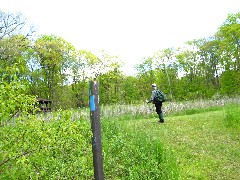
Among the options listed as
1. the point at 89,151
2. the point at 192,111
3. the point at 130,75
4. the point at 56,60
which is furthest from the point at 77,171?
the point at 130,75

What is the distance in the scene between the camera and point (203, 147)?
790cm

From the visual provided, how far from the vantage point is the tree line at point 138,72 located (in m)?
33.6

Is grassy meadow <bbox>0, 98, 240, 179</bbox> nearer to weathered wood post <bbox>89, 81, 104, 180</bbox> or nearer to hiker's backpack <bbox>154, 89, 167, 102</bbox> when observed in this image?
weathered wood post <bbox>89, 81, 104, 180</bbox>

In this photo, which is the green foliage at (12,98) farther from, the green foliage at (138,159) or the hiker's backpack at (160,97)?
the hiker's backpack at (160,97)

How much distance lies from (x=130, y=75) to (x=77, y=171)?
45518 mm

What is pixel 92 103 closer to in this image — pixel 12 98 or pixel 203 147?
pixel 12 98

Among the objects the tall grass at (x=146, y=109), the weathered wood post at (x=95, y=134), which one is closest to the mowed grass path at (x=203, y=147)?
the weathered wood post at (x=95, y=134)

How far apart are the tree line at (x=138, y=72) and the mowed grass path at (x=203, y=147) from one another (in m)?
21.7

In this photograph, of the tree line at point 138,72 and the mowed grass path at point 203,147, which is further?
the tree line at point 138,72

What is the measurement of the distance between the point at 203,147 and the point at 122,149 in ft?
9.30

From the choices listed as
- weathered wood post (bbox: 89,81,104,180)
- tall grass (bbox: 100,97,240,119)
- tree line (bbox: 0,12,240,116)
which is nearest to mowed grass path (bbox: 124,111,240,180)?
weathered wood post (bbox: 89,81,104,180)

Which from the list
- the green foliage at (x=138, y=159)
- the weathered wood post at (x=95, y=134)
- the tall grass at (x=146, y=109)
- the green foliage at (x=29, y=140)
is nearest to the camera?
the green foliage at (x=29, y=140)

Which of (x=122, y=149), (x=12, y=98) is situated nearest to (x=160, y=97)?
(x=122, y=149)

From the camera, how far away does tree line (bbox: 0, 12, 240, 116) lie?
3359cm
